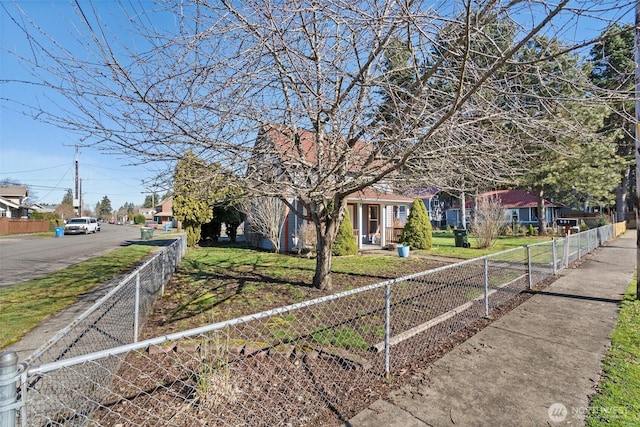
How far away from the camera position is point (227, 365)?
282cm

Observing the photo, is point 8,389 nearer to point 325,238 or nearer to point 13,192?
point 325,238

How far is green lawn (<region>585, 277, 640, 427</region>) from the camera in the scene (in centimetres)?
254

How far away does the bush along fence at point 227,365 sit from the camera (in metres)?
2.09

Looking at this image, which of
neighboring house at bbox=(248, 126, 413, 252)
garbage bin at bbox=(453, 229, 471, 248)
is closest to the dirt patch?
neighboring house at bbox=(248, 126, 413, 252)

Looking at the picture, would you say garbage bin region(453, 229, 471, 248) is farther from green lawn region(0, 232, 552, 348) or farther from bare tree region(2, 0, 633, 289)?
bare tree region(2, 0, 633, 289)

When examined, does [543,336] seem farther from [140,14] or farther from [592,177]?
[592,177]

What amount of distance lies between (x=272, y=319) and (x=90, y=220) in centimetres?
3704

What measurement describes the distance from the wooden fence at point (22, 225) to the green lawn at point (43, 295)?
26.1 meters

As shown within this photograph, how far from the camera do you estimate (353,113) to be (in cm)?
448

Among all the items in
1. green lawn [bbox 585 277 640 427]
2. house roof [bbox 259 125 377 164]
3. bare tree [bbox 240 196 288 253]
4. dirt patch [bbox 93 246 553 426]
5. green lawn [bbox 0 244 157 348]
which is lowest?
green lawn [bbox 585 277 640 427]

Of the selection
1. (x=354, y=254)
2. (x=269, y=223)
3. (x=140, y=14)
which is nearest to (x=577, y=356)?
(x=140, y=14)

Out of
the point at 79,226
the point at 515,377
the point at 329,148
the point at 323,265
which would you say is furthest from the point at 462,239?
the point at 79,226

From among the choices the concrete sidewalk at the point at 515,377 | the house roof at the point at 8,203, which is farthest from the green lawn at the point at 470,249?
the house roof at the point at 8,203

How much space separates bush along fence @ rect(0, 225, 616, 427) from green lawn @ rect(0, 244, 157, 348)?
171 centimetres
